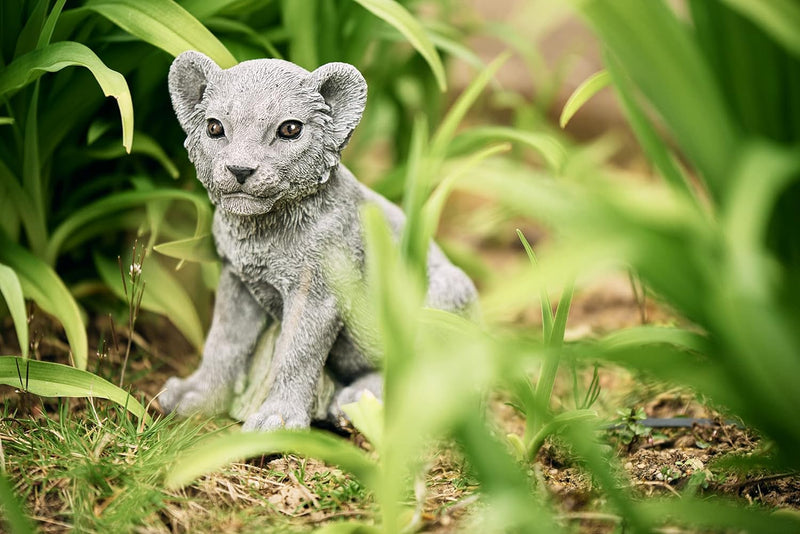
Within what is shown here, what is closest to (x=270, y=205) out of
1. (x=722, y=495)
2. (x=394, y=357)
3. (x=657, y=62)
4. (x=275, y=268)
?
(x=275, y=268)

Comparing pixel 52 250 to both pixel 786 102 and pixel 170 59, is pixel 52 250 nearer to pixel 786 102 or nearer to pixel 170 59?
pixel 170 59

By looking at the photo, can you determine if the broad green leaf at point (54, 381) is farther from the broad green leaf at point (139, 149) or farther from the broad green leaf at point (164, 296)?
the broad green leaf at point (139, 149)

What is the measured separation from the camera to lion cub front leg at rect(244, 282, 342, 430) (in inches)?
80.9

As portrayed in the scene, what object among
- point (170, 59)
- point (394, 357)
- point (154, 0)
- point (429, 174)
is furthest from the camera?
point (170, 59)

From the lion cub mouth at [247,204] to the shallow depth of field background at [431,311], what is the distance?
318 millimetres

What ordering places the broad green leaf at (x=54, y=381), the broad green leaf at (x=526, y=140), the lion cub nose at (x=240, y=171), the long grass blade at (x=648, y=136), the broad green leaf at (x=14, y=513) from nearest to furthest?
the broad green leaf at (x=14, y=513), the long grass blade at (x=648, y=136), the lion cub nose at (x=240, y=171), the broad green leaf at (x=54, y=381), the broad green leaf at (x=526, y=140)

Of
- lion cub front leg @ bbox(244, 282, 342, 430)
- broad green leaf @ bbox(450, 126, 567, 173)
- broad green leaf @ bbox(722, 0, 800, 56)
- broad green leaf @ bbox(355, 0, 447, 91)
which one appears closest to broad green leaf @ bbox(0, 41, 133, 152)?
lion cub front leg @ bbox(244, 282, 342, 430)

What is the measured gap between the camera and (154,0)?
2186 millimetres

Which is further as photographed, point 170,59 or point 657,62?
point 170,59

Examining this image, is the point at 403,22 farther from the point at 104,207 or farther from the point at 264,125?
the point at 104,207

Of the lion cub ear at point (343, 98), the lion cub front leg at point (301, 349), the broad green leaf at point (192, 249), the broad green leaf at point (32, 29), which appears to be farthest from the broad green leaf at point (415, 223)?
the broad green leaf at point (32, 29)

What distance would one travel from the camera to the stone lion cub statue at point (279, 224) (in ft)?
6.35

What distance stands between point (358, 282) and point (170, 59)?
1.00 metres

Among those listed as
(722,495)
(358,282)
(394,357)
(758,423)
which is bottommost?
(722,495)
